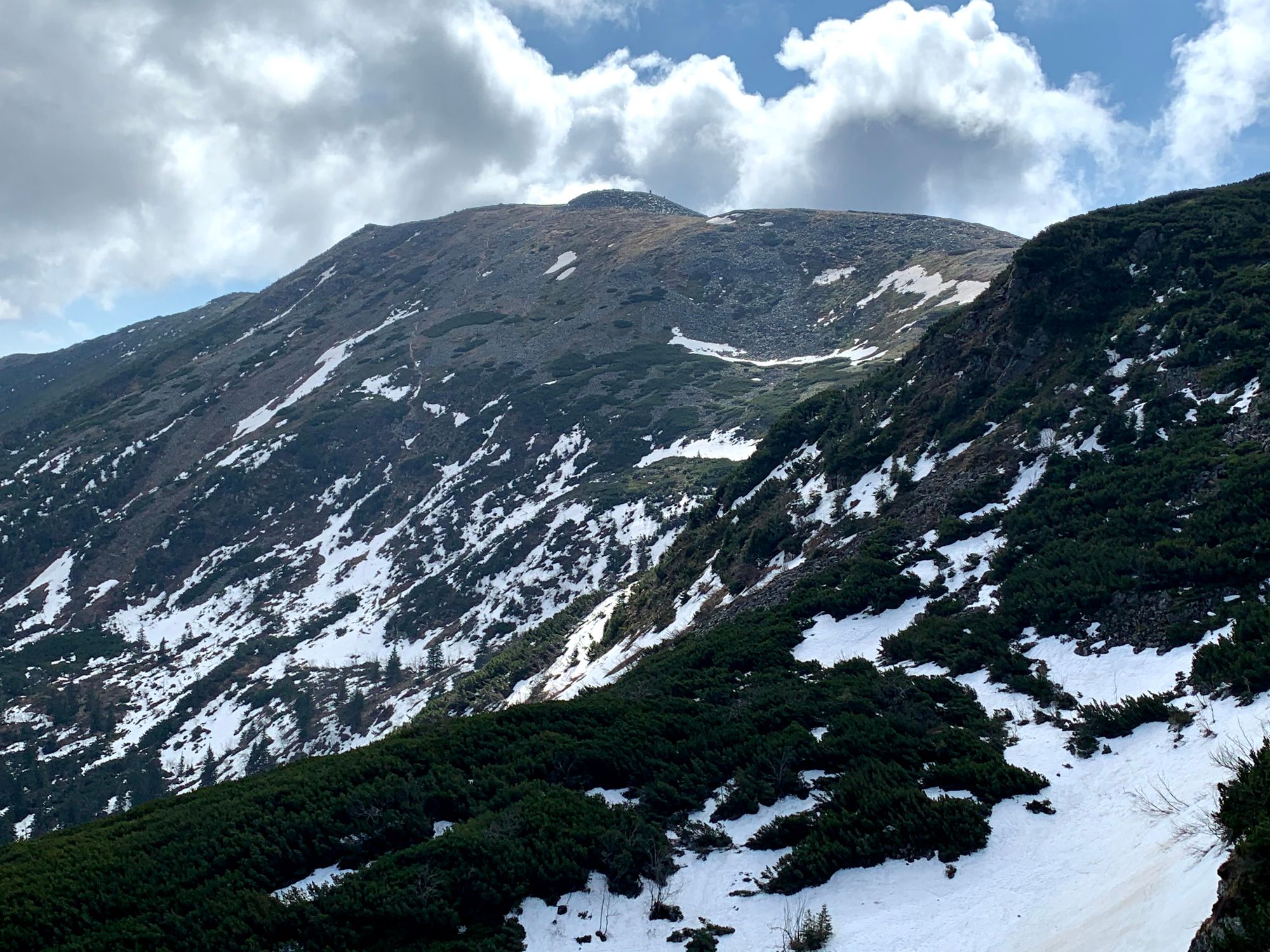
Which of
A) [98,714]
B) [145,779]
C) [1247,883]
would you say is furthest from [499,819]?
[98,714]

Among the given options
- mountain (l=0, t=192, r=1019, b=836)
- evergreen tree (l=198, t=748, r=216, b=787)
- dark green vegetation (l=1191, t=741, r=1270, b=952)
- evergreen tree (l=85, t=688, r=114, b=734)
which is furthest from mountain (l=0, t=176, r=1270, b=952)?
evergreen tree (l=85, t=688, r=114, b=734)

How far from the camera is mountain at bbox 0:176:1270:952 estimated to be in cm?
944

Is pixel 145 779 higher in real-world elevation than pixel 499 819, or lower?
higher

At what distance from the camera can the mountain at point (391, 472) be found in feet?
149

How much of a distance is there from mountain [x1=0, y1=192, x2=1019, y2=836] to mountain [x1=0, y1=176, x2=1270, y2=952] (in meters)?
11.8

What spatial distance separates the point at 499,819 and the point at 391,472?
66.3 meters

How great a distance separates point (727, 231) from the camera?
124 meters

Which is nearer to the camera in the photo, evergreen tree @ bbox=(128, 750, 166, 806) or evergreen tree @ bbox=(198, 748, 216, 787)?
evergreen tree @ bbox=(198, 748, 216, 787)

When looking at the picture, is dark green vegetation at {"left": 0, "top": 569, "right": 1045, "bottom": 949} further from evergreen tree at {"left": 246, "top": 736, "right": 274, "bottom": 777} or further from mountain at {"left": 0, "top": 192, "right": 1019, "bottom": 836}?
evergreen tree at {"left": 246, "top": 736, "right": 274, "bottom": 777}

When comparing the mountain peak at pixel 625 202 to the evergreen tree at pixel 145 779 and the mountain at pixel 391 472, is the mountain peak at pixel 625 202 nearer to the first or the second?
the mountain at pixel 391 472

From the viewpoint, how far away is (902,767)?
12211 millimetres

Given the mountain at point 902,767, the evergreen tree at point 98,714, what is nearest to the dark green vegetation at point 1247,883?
the mountain at point 902,767

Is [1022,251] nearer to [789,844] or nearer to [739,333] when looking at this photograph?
[789,844]

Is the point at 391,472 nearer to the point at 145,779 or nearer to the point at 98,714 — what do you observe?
the point at 98,714
